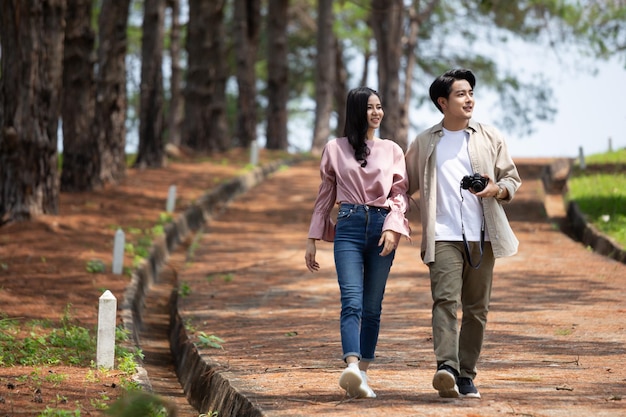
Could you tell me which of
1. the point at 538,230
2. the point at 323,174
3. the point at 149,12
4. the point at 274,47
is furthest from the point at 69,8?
the point at 274,47

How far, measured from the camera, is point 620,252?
16.4m

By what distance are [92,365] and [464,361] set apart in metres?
3.20

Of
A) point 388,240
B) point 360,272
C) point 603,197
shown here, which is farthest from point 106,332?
point 603,197

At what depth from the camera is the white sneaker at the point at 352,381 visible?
716 cm

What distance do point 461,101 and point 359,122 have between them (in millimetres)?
696

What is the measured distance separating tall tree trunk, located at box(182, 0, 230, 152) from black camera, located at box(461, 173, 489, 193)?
26.7 meters

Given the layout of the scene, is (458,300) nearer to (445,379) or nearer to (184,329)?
(445,379)

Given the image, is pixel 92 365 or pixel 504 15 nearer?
pixel 92 365

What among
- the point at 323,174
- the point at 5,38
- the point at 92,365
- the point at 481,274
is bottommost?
the point at 92,365

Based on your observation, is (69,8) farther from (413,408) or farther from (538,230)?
(413,408)

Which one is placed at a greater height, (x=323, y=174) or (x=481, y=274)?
(x=323, y=174)

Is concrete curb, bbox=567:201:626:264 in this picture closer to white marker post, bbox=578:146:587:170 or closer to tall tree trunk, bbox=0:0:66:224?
white marker post, bbox=578:146:587:170

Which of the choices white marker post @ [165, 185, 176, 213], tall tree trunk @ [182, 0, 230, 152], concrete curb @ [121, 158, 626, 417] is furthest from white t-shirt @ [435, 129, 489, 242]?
tall tree trunk @ [182, 0, 230, 152]

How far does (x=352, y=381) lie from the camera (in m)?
7.20
